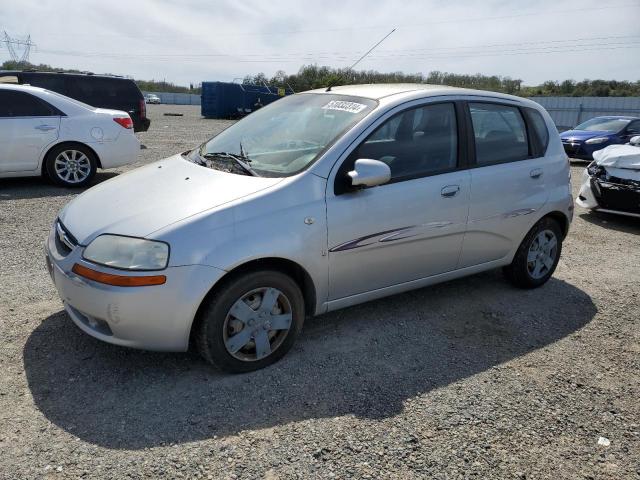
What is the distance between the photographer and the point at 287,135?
12.4 feet

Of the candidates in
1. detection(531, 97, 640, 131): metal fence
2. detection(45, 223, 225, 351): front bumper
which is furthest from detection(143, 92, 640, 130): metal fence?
detection(45, 223, 225, 351): front bumper

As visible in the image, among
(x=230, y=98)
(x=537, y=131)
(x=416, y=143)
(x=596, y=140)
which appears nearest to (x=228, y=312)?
(x=416, y=143)

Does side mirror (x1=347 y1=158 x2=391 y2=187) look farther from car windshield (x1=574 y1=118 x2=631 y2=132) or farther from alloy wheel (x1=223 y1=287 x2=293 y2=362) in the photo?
car windshield (x1=574 y1=118 x2=631 y2=132)

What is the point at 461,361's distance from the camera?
3.48 meters

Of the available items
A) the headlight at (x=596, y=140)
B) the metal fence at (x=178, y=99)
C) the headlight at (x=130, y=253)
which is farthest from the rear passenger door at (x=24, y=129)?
the metal fence at (x=178, y=99)

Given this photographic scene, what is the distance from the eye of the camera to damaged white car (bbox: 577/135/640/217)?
7020 millimetres

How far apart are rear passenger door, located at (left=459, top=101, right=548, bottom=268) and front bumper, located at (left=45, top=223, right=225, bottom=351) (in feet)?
7.16

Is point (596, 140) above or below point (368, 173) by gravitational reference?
above

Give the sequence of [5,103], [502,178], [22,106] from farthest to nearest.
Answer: [22,106], [5,103], [502,178]

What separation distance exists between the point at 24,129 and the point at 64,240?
5.54 metres

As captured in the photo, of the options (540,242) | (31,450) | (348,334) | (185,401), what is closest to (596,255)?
(540,242)

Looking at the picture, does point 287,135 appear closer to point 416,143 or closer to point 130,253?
point 416,143

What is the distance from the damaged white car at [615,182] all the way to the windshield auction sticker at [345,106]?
5.13m

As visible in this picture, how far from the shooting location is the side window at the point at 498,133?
4.11 metres
